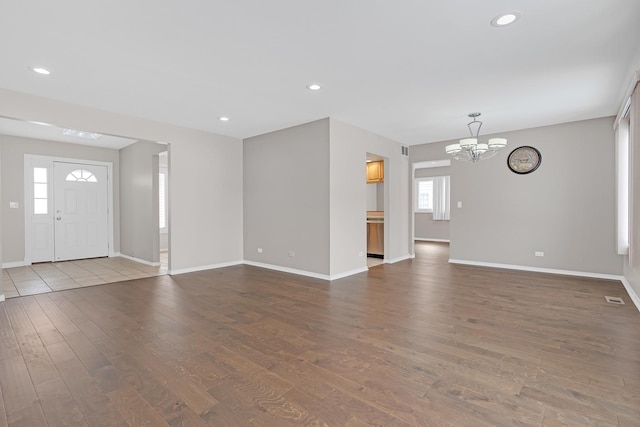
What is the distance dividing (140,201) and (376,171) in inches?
212

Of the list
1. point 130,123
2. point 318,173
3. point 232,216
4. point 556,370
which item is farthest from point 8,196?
point 556,370

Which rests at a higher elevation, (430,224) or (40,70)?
(40,70)

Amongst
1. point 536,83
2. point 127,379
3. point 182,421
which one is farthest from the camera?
point 536,83

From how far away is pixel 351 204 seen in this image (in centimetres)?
547

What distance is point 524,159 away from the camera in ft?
19.1

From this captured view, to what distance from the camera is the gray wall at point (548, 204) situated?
16.9 ft

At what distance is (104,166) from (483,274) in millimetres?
8550

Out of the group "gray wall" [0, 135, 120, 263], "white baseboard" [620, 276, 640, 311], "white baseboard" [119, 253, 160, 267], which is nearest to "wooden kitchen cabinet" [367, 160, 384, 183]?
"white baseboard" [620, 276, 640, 311]

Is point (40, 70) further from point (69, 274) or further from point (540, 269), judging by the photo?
→ point (540, 269)

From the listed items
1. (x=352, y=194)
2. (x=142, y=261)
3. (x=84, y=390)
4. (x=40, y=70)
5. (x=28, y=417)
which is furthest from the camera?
(x=142, y=261)

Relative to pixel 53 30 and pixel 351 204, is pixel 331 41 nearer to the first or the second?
pixel 53 30

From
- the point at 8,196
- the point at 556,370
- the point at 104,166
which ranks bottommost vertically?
the point at 556,370

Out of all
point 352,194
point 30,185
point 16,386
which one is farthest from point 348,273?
point 30,185

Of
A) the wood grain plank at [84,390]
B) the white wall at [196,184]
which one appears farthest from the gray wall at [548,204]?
the wood grain plank at [84,390]
